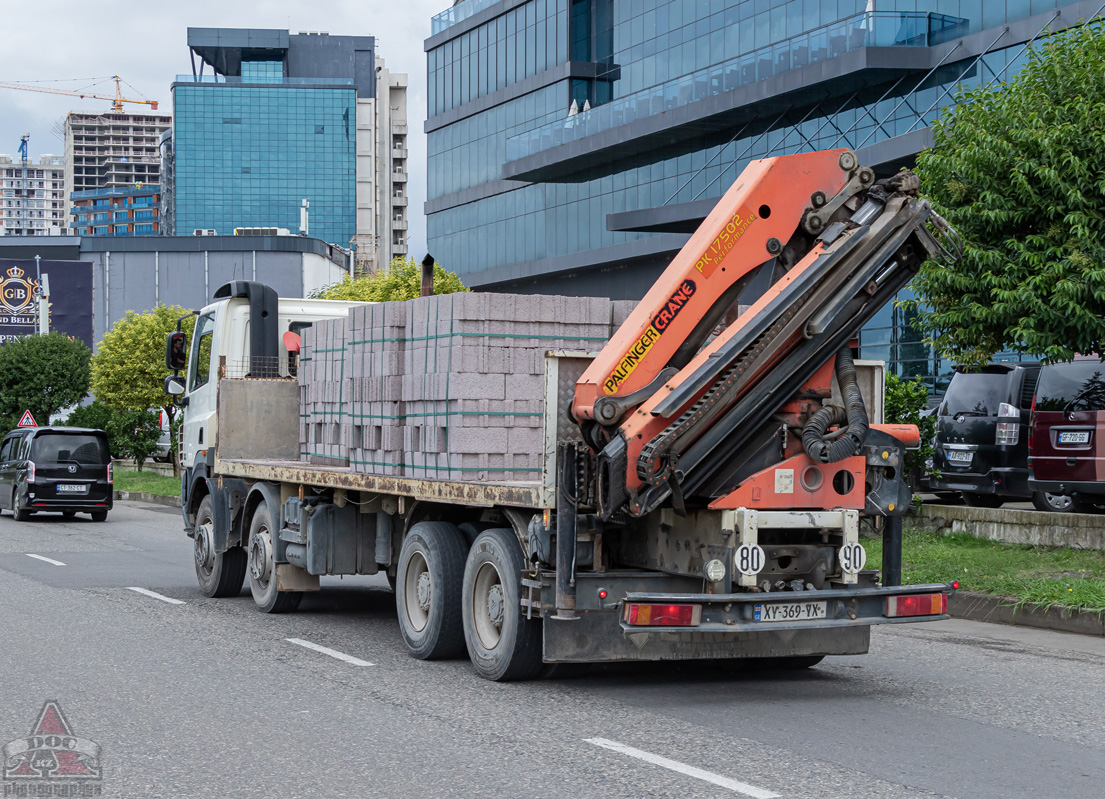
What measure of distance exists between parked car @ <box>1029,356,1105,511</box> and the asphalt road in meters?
5.65

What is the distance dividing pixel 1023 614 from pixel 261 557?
708 cm

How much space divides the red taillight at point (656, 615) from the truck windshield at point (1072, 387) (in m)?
11.3

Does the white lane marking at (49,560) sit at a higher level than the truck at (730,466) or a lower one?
lower

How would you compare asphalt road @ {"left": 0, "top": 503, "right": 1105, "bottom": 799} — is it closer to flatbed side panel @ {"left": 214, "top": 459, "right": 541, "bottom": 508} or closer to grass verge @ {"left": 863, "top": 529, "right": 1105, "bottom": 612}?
grass verge @ {"left": 863, "top": 529, "right": 1105, "bottom": 612}

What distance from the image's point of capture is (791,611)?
7.81m

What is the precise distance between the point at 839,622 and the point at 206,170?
142700 mm

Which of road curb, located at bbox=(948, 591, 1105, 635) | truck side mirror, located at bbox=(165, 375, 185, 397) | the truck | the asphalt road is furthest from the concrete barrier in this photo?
truck side mirror, located at bbox=(165, 375, 185, 397)

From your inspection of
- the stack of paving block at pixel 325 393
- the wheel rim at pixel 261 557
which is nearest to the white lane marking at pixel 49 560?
the wheel rim at pixel 261 557

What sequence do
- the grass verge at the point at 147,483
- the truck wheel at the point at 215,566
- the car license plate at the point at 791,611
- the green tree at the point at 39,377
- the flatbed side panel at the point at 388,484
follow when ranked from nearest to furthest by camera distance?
1. the car license plate at the point at 791,611
2. the flatbed side panel at the point at 388,484
3. the truck wheel at the point at 215,566
4. the grass verge at the point at 147,483
5. the green tree at the point at 39,377

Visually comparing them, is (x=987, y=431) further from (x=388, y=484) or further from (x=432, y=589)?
(x=432, y=589)

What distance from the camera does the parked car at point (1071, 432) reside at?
16.9 metres

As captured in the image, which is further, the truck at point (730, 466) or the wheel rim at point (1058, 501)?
the wheel rim at point (1058, 501)

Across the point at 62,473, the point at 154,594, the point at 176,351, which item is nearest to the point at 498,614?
the point at 154,594

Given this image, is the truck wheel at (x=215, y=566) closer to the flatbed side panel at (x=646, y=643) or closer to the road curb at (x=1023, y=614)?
the flatbed side panel at (x=646, y=643)
